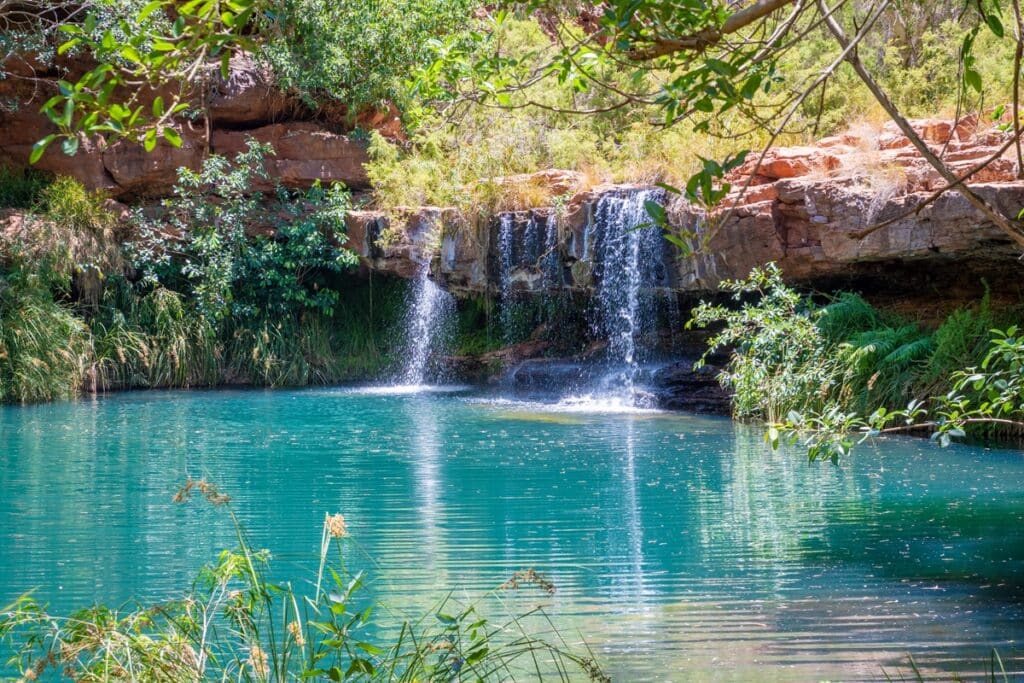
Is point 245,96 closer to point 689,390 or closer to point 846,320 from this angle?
point 689,390

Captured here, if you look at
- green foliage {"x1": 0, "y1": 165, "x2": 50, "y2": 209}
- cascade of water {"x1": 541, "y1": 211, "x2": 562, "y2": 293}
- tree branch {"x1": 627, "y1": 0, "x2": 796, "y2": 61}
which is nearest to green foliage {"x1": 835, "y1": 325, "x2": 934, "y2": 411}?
cascade of water {"x1": 541, "y1": 211, "x2": 562, "y2": 293}

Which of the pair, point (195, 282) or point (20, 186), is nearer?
point (20, 186)

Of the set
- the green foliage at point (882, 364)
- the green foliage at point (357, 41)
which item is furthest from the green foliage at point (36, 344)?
the green foliage at point (882, 364)

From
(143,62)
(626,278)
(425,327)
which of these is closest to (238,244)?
(425,327)

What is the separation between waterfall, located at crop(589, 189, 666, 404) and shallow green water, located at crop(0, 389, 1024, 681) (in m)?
3.08

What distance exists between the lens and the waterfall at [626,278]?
1538 centimetres

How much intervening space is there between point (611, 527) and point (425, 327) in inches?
487

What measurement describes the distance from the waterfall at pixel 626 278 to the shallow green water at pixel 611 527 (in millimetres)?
3076

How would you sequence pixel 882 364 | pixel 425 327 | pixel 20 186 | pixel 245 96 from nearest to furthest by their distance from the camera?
pixel 882 364 → pixel 20 186 → pixel 245 96 → pixel 425 327

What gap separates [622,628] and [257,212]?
15303 mm

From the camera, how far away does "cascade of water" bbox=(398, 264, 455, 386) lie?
19375 millimetres

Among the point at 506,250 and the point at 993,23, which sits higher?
the point at 506,250

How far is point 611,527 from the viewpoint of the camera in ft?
24.5

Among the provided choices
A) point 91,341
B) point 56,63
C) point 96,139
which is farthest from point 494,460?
point 56,63
